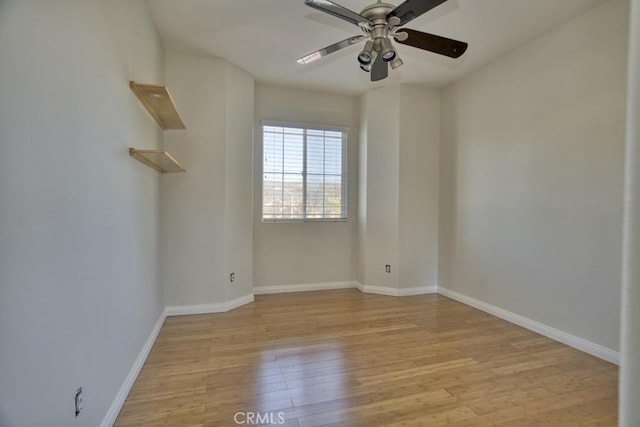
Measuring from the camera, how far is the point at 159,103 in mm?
2467

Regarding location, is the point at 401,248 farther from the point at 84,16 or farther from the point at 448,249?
the point at 84,16

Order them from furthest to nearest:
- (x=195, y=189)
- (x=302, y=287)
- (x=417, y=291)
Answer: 1. (x=302, y=287)
2. (x=417, y=291)
3. (x=195, y=189)

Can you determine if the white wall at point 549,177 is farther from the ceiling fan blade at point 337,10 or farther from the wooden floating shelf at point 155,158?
the wooden floating shelf at point 155,158

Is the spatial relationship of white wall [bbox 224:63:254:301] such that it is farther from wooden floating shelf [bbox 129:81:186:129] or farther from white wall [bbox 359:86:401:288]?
white wall [bbox 359:86:401:288]

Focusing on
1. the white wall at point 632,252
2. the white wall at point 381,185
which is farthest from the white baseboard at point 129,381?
the white wall at point 381,185

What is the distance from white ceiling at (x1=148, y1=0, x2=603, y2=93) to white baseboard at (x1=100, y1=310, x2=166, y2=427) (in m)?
2.73

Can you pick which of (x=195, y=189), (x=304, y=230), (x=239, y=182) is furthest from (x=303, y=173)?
(x=195, y=189)

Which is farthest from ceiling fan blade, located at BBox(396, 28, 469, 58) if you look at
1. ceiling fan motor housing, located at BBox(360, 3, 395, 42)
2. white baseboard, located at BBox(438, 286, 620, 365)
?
white baseboard, located at BBox(438, 286, 620, 365)

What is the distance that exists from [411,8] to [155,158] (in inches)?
82.0

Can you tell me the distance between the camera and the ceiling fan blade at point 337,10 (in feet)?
6.11

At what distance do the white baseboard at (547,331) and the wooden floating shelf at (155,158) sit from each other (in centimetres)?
346

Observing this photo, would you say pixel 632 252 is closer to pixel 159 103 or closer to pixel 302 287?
pixel 159 103

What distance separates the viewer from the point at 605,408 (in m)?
1.90

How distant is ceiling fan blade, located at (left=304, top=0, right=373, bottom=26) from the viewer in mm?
1861
